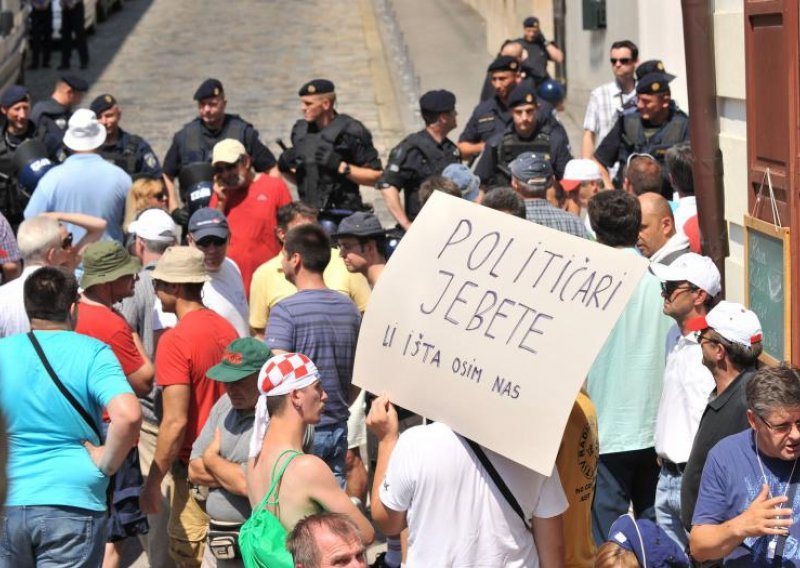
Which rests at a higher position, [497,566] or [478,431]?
[478,431]

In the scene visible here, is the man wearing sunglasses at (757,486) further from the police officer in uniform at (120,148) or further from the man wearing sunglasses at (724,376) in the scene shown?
the police officer in uniform at (120,148)

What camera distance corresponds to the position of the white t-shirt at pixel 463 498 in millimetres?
4156

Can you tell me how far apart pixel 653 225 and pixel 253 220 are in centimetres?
318

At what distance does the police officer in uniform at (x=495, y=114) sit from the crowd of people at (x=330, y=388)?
85 centimetres

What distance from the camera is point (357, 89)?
2308cm

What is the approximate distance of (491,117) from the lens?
10.6 metres

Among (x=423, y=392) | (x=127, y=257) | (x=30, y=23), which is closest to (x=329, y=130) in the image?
(x=127, y=257)

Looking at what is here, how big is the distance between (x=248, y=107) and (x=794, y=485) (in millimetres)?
19237

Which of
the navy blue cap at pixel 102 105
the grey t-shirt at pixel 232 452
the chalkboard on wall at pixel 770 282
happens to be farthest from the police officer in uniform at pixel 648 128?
the grey t-shirt at pixel 232 452

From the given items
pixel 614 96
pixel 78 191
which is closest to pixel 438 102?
pixel 614 96

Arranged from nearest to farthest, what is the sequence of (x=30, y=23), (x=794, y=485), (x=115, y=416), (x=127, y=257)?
(x=794, y=485)
(x=115, y=416)
(x=127, y=257)
(x=30, y=23)

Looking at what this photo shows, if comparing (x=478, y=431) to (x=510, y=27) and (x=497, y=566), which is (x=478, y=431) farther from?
(x=510, y=27)

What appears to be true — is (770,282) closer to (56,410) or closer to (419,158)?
(56,410)

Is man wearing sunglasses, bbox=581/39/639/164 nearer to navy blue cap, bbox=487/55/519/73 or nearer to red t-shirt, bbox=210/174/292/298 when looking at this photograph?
navy blue cap, bbox=487/55/519/73
